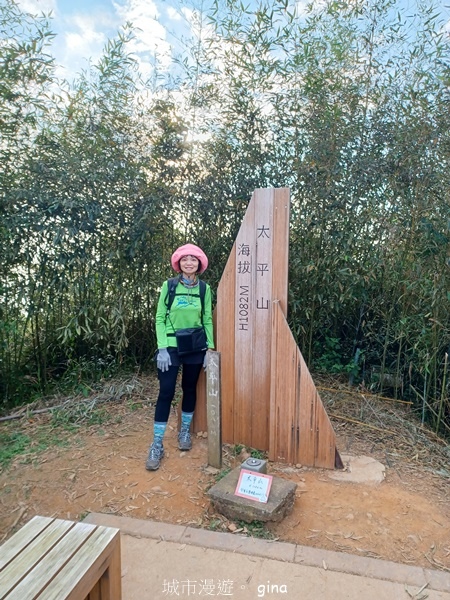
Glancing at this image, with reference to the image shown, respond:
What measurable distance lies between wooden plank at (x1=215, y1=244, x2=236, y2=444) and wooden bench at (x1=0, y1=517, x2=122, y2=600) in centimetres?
157

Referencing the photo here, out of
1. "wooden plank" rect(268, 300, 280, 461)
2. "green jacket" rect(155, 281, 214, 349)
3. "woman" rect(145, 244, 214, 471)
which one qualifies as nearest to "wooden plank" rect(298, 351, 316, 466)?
"wooden plank" rect(268, 300, 280, 461)

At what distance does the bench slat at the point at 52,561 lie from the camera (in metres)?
1.12

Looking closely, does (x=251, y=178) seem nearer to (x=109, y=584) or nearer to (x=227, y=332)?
(x=227, y=332)

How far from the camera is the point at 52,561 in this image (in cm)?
124

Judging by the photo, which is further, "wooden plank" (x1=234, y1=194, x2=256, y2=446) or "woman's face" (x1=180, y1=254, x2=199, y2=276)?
"wooden plank" (x1=234, y1=194, x2=256, y2=446)

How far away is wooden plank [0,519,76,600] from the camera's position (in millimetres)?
1129

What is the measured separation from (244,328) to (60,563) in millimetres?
1807

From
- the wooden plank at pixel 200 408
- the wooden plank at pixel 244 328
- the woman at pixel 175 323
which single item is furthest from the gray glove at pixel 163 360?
the wooden plank at pixel 244 328

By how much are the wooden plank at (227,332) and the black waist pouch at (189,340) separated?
0.67 ft

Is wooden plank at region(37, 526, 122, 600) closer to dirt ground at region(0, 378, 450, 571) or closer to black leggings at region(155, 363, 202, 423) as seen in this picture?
dirt ground at region(0, 378, 450, 571)

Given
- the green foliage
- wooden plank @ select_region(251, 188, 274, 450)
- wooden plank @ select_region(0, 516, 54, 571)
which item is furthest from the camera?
wooden plank @ select_region(251, 188, 274, 450)

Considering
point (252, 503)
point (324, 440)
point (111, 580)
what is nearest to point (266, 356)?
point (324, 440)

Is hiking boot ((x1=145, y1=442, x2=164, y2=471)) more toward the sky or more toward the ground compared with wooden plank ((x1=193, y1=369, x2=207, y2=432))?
more toward the ground

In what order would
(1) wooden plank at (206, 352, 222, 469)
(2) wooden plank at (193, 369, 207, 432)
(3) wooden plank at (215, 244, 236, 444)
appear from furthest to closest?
(2) wooden plank at (193, 369, 207, 432) → (3) wooden plank at (215, 244, 236, 444) → (1) wooden plank at (206, 352, 222, 469)
